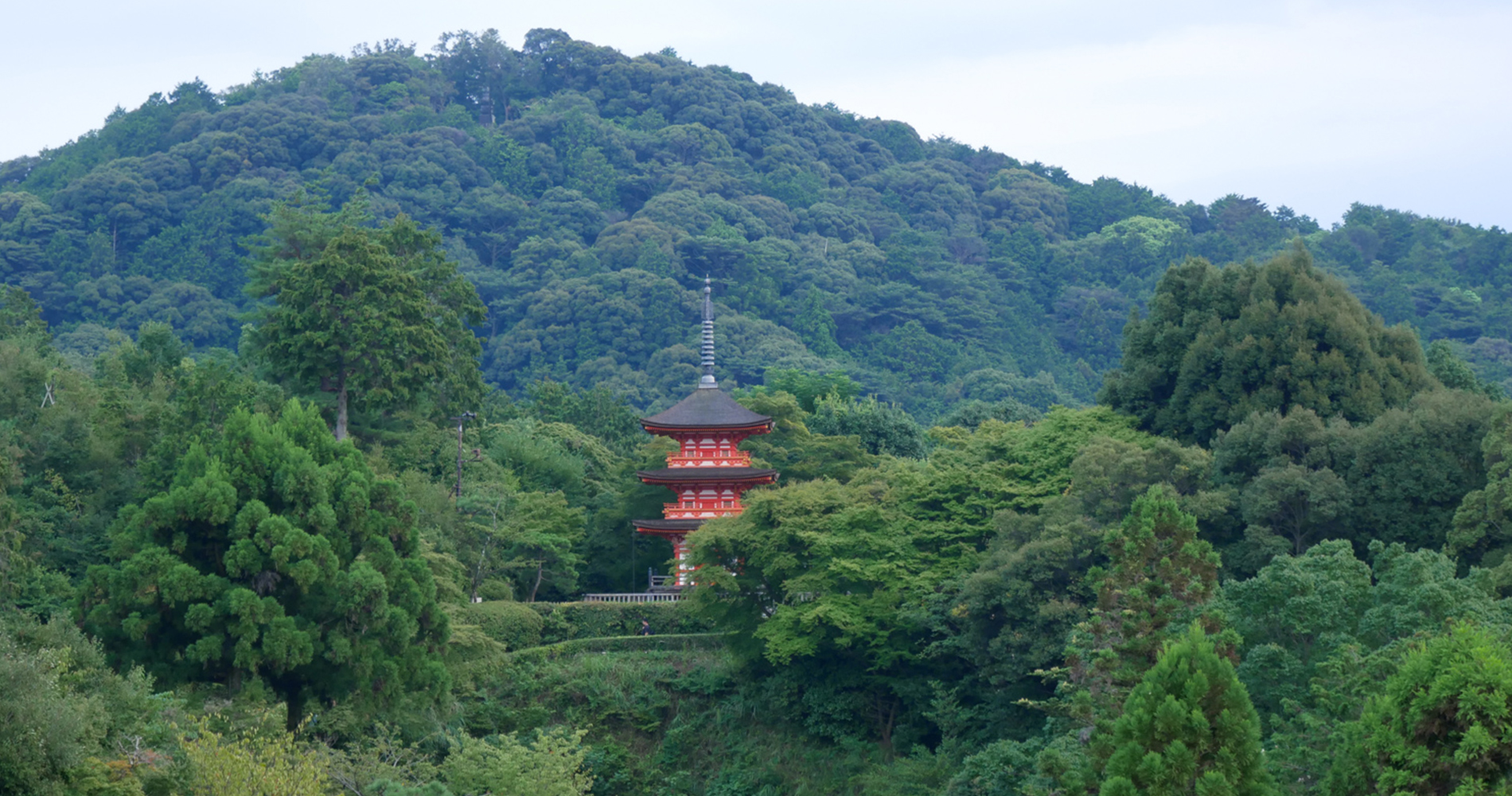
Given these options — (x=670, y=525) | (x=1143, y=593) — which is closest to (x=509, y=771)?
(x=1143, y=593)

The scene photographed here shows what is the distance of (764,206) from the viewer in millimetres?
94062

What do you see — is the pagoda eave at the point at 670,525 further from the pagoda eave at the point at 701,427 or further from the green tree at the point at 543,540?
Result: the pagoda eave at the point at 701,427

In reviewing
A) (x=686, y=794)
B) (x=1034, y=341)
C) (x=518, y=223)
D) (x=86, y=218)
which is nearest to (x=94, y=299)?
(x=86, y=218)

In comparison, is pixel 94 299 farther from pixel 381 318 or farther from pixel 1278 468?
pixel 1278 468

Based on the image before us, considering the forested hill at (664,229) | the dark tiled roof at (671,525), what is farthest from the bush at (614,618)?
the forested hill at (664,229)

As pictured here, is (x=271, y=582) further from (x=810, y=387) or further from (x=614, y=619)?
(x=810, y=387)

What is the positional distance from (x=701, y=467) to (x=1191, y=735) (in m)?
23.7

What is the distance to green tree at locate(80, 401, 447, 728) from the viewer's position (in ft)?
82.9

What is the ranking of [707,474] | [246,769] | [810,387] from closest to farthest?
1. [246,769]
2. [707,474]
3. [810,387]

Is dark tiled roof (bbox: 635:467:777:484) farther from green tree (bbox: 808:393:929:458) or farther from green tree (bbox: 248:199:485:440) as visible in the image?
green tree (bbox: 248:199:485:440)

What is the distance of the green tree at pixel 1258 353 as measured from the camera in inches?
1118

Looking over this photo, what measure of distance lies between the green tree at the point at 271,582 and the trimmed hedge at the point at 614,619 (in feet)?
25.6

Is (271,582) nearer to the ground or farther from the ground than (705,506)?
farther from the ground

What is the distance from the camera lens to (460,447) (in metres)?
37.3
